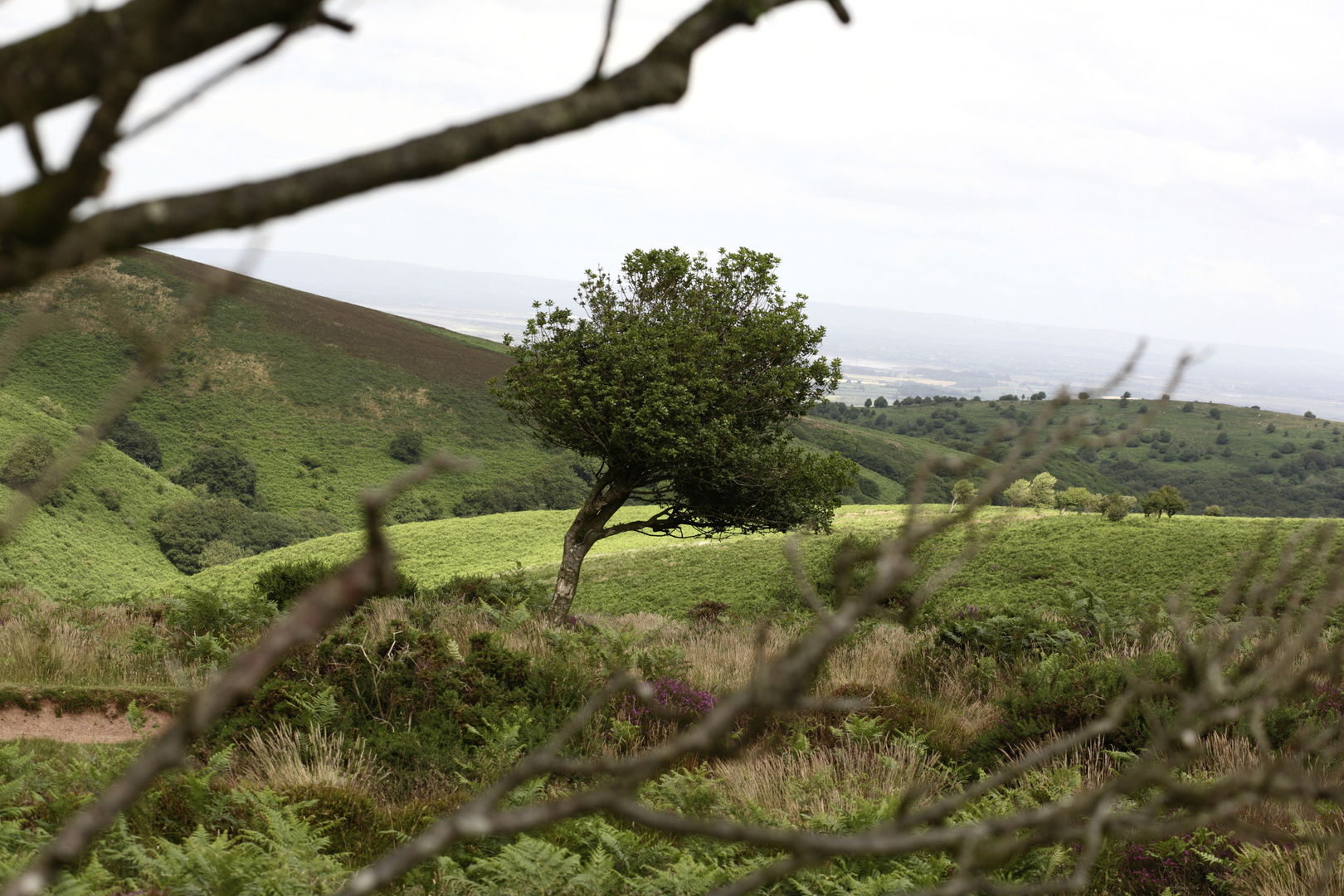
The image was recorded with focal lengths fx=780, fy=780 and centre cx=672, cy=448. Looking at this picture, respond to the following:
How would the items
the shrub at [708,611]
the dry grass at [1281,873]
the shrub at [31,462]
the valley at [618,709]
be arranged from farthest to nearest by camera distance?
the shrub at [31,462]
the shrub at [708,611]
the dry grass at [1281,873]
the valley at [618,709]

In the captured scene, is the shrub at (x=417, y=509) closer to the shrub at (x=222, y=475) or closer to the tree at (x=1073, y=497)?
the shrub at (x=222, y=475)

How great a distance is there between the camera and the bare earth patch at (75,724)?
7777 millimetres

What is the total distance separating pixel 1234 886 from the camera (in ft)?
14.2

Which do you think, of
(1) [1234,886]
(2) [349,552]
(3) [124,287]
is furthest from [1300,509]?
(3) [124,287]

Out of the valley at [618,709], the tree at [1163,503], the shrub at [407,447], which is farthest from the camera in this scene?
the shrub at [407,447]

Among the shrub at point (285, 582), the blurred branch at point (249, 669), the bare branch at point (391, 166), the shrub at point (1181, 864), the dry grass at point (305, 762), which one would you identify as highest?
the bare branch at point (391, 166)

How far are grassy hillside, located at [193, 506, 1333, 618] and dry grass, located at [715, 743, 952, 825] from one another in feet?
31.1

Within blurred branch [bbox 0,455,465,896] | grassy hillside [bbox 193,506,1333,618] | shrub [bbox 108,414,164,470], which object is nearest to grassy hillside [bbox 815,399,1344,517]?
grassy hillside [bbox 193,506,1333,618]

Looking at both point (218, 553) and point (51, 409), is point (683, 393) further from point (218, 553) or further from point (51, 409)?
point (51, 409)

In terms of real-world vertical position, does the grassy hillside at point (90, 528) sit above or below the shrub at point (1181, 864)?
below

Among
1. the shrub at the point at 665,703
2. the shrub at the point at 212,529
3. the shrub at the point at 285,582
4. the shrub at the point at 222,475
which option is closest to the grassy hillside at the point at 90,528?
the shrub at the point at 212,529

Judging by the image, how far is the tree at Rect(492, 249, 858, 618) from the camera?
16.7m

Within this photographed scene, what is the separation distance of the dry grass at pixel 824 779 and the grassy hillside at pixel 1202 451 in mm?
89783

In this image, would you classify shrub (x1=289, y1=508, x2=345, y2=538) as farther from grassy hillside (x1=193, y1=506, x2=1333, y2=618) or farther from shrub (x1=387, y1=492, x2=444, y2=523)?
grassy hillside (x1=193, y1=506, x2=1333, y2=618)
